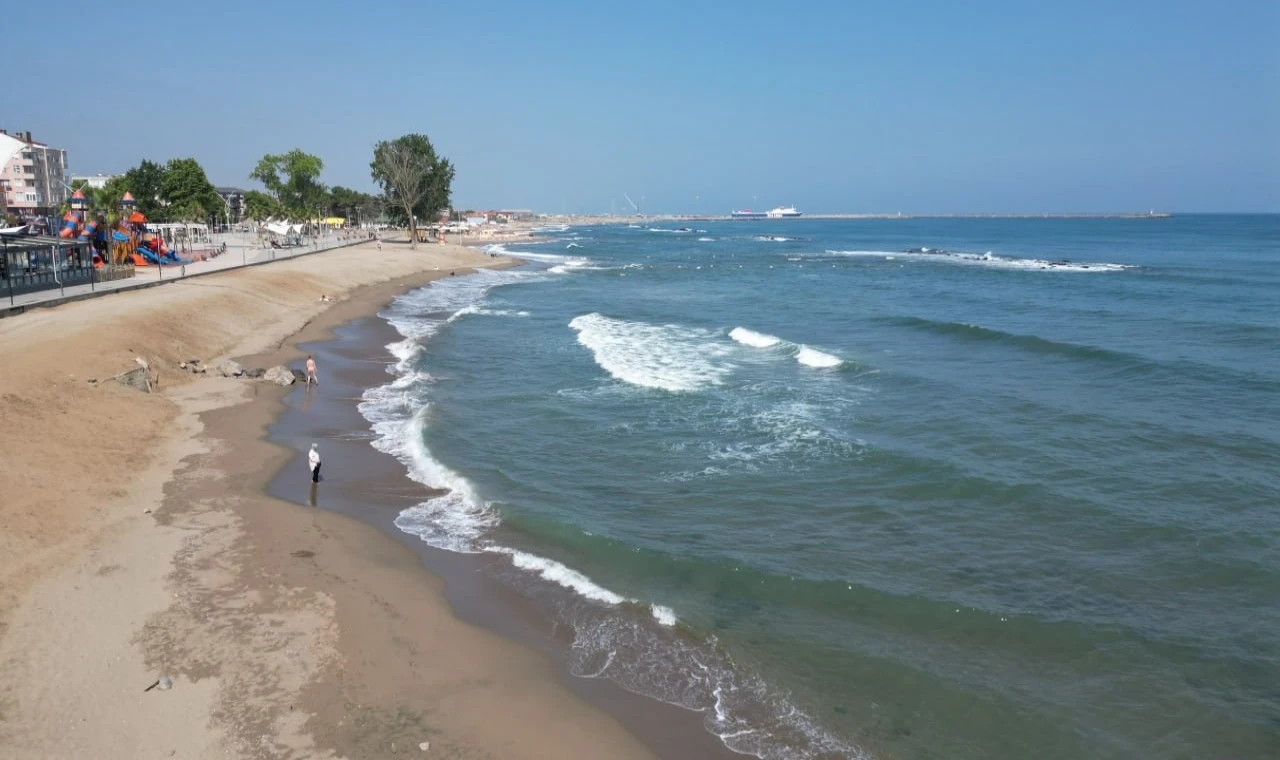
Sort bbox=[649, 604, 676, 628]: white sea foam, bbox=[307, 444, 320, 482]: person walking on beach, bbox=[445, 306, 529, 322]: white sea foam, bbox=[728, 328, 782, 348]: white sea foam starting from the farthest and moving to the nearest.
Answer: bbox=[445, 306, 529, 322]: white sea foam, bbox=[728, 328, 782, 348]: white sea foam, bbox=[307, 444, 320, 482]: person walking on beach, bbox=[649, 604, 676, 628]: white sea foam

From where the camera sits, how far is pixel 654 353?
33469 millimetres

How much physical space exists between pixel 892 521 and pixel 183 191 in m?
82.8

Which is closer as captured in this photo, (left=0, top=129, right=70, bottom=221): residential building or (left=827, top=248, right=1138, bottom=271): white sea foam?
(left=827, top=248, right=1138, bottom=271): white sea foam

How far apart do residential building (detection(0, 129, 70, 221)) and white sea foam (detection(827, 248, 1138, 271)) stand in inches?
3712

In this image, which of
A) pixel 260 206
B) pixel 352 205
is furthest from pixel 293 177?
pixel 352 205

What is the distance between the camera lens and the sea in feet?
34.0

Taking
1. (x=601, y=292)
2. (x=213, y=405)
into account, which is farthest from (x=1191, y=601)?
(x=601, y=292)

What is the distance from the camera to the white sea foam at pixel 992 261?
71812 mm

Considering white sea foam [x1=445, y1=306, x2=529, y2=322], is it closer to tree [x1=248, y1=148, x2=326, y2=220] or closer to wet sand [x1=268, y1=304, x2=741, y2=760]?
wet sand [x1=268, y1=304, x2=741, y2=760]

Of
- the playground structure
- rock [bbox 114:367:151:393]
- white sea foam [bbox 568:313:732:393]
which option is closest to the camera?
rock [bbox 114:367:151:393]

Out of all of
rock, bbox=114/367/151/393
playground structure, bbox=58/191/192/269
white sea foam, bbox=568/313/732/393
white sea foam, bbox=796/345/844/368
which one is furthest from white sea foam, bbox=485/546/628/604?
playground structure, bbox=58/191/192/269

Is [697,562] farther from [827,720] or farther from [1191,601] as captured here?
[1191,601]

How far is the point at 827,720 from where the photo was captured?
980cm

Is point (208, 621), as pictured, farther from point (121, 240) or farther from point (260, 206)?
point (260, 206)
